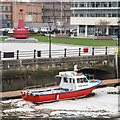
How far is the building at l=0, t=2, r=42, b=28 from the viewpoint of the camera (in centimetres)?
10475

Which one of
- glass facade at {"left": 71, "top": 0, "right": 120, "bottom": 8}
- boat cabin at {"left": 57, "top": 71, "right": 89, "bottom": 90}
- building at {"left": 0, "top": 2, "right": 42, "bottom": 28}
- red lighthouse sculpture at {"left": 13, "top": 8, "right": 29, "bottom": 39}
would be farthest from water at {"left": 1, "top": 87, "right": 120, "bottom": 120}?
building at {"left": 0, "top": 2, "right": 42, "bottom": 28}

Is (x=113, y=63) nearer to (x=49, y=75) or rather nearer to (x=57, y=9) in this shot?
(x=49, y=75)

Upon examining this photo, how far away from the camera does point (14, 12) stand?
10531cm

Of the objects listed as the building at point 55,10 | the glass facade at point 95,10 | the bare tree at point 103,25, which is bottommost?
the bare tree at point 103,25

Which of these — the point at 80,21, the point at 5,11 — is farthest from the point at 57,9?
the point at 80,21

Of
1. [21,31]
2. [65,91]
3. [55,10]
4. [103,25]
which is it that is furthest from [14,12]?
[65,91]

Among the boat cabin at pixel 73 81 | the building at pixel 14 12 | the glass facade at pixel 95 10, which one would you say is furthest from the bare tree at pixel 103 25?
the boat cabin at pixel 73 81

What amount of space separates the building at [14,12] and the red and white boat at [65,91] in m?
76.5

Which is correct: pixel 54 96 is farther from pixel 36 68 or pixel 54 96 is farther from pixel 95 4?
pixel 95 4

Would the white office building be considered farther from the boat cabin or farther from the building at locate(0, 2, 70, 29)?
the boat cabin

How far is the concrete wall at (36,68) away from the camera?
30.2 meters

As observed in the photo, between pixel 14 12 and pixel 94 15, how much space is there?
1290 inches

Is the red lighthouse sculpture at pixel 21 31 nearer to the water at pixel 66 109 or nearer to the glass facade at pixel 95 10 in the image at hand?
the water at pixel 66 109

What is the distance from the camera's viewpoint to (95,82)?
30188 millimetres
